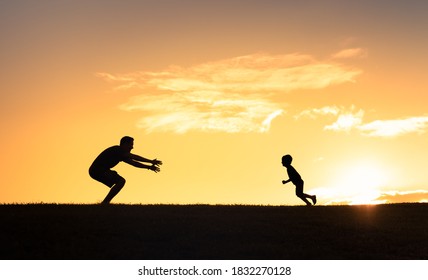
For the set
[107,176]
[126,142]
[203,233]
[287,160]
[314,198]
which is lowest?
[203,233]

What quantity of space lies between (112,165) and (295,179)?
8.30 m

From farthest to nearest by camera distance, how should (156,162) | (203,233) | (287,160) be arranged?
1. (287,160)
2. (156,162)
3. (203,233)

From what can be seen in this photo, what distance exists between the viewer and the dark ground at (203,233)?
58.1ft

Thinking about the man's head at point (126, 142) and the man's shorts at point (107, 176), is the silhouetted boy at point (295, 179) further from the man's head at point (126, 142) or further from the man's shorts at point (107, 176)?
the man's shorts at point (107, 176)

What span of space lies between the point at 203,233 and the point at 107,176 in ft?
18.8

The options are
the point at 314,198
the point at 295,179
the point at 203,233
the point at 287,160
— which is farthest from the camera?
the point at 314,198

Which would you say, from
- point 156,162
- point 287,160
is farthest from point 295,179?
point 156,162

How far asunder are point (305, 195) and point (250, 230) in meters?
8.68

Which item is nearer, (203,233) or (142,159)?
(203,233)

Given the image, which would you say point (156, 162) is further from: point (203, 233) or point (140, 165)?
point (203, 233)

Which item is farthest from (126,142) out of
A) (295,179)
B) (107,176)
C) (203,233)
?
(295,179)

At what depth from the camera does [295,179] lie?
27.9 m

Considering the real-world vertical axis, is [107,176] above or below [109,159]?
below
